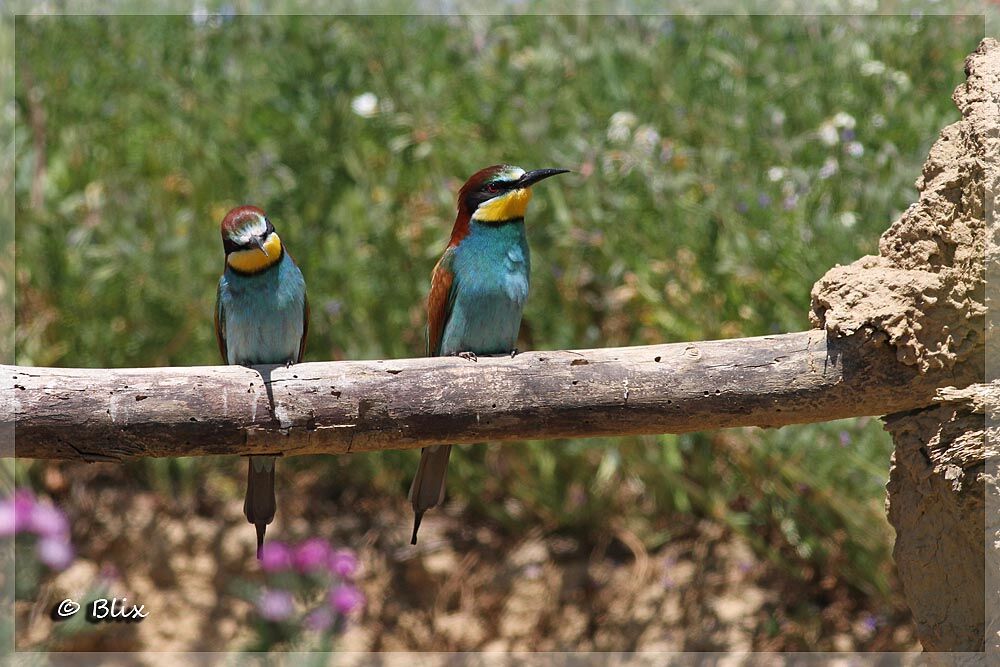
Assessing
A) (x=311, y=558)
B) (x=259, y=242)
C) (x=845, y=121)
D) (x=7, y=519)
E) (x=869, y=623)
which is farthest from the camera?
(x=311, y=558)

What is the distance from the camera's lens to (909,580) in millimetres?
1961

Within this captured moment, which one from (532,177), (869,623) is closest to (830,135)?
(532,177)

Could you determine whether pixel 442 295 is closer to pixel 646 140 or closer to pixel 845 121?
pixel 646 140

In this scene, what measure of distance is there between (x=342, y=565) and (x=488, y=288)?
1.21 metres

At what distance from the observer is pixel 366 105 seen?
11.2 ft

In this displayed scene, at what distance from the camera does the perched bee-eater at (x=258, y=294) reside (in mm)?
2395

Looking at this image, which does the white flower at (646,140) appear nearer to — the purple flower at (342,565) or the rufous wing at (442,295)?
the rufous wing at (442,295)

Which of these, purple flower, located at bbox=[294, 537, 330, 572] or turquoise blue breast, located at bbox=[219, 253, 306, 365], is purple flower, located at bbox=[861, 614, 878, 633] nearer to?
purple flower, located at bbox=[294, 537, 330, 572]

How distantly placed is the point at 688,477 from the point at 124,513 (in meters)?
2.00

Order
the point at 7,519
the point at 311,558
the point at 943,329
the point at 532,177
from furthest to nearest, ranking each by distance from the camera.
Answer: the point at 311,558
the point at 7,519
the point at 532,177
the point at 943,329

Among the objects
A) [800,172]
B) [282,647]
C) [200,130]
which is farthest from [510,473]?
[200,130]

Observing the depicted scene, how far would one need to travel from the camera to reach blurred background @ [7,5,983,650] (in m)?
3.14

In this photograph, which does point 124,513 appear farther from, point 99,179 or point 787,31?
point 787,31

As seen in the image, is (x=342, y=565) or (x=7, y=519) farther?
(x=342, y=565)
